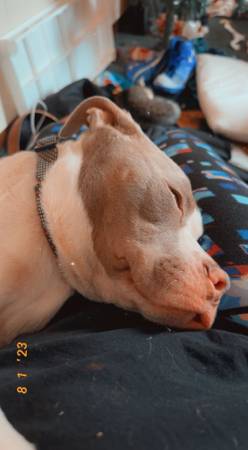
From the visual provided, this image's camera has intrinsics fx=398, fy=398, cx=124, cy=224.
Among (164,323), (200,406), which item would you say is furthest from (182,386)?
(164,323)

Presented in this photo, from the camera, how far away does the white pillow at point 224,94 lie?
2.17m

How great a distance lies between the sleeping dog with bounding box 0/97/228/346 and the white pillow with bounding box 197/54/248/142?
3.78 feet

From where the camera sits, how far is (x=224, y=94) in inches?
93.4

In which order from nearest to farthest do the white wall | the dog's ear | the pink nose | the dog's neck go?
the pink nose
the dog's neck
the dog's ear
the white wall

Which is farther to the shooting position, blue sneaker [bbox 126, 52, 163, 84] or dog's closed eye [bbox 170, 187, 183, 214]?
blue sneaker [bbox 126, 52, 163, 84]

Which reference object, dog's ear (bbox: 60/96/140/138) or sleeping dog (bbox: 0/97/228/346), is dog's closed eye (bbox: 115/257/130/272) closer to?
sleeping dog (bbox: 0/97/228/346)

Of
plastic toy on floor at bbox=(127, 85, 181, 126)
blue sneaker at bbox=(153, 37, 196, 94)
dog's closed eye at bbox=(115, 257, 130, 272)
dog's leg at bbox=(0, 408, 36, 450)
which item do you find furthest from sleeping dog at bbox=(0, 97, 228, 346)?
blue sneaker at bbox=(153, 37, 196, 94)

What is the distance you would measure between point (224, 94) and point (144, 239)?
172 centimetres

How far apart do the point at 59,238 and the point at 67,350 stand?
0.31 meters

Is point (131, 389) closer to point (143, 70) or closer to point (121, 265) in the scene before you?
point (121, 265)

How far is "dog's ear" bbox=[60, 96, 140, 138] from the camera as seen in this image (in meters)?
1.23

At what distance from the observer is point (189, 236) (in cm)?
108
